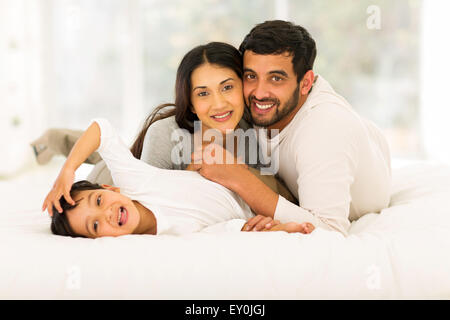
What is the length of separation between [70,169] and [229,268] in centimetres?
59

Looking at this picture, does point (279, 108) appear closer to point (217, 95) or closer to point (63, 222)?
point (217, 95)

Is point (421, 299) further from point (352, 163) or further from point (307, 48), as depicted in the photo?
point (307, 48)

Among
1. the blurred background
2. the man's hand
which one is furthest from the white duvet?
the blurred background

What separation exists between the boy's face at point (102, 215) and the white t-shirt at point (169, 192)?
0.09 metres

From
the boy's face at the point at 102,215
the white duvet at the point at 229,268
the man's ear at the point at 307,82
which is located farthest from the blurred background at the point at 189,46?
the white duvet at the point at 229,268

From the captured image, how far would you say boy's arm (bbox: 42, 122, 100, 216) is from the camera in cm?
133

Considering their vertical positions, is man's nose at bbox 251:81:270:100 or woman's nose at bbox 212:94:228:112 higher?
man's nose at bbox 251:81:270:100

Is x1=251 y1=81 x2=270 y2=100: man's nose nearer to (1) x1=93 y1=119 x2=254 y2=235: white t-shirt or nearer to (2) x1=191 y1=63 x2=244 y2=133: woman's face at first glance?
(2) x1=191 y1=63 x2=244 y2=133: woman's face

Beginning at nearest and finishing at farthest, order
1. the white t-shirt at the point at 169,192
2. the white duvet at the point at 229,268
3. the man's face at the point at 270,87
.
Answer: the white duvet at the point at 229,268 < the white t-shirt at the point at 169,192 < the man's face at the point at 270,87

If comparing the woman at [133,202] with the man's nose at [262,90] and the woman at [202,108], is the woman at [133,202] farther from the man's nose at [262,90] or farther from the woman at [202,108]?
the man's nose at [262,90]

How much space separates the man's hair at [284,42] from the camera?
153cm

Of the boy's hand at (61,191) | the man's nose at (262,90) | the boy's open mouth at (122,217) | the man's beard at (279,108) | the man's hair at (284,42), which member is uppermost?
the man's hair at (284,42)

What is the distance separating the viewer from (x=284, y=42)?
153cm

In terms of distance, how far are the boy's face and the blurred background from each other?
295 cm
